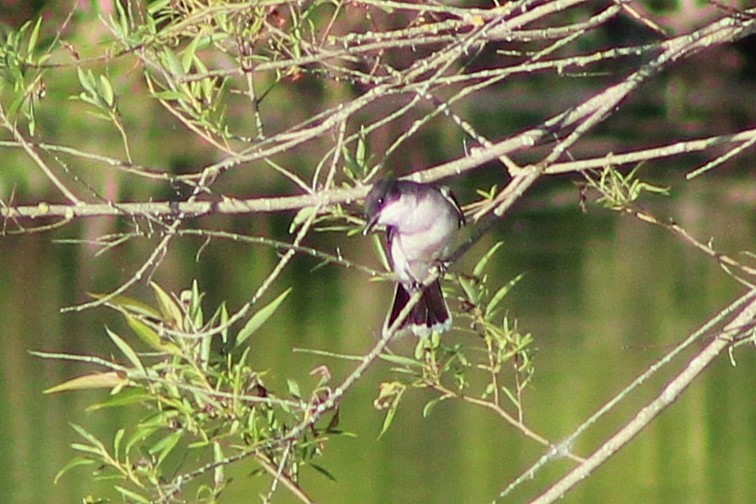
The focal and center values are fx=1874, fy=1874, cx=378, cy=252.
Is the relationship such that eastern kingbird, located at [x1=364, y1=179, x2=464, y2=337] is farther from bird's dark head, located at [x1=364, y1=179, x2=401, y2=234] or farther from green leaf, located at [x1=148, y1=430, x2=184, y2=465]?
green leaf, located at [x1=148, y1=430, x2=184, y2=465]

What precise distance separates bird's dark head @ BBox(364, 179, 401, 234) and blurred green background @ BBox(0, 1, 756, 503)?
2062 millimetres

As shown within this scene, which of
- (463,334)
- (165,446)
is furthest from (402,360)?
(463,334)

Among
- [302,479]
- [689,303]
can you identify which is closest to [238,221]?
[689,303]

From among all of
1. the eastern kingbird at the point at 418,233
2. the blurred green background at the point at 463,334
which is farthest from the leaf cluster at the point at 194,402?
the blurred green background at the point at 463,334

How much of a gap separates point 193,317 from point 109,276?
975 cm

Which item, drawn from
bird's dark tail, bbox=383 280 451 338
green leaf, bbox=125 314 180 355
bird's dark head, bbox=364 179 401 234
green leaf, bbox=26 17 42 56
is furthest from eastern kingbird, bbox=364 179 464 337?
green leaf, bbox=26 17 42 56

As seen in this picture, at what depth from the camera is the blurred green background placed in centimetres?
952

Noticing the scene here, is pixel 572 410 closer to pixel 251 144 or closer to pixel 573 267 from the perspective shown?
pixel 573 267

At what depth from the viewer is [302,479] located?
9375mm

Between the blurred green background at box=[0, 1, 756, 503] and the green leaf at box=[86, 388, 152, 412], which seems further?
the blurred green background at box=[0, 1, 756, 503]

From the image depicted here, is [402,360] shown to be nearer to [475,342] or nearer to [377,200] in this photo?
[377,200]

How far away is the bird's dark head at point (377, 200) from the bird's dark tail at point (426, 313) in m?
0.19

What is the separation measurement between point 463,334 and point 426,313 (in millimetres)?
6633

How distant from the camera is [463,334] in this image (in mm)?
10836
